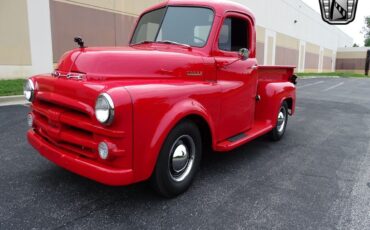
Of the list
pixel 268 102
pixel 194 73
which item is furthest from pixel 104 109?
pixel 268 102

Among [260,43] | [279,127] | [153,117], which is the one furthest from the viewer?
[260,43]

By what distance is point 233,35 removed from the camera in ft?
14.0

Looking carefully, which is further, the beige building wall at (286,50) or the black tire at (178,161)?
the beige building wall at (286,50)

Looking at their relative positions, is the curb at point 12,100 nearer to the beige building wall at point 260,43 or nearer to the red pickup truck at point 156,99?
the red pickup truck at point 156,99

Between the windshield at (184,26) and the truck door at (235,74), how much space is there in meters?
0.21

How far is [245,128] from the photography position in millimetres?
4598

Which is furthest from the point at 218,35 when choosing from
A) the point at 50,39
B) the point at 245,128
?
the point at 50,39

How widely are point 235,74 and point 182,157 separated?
1456mm

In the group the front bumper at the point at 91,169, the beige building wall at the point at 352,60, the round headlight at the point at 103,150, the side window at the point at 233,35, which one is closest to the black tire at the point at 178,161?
the front bumper at the point at 91,169

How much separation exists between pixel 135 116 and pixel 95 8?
12.1 m

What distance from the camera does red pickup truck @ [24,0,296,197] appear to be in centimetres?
275

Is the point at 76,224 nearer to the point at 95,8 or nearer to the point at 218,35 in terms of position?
the point at 218,35

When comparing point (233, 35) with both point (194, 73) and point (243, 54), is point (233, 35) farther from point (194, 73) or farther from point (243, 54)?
point (194, 73)

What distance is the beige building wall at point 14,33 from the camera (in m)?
10.8
